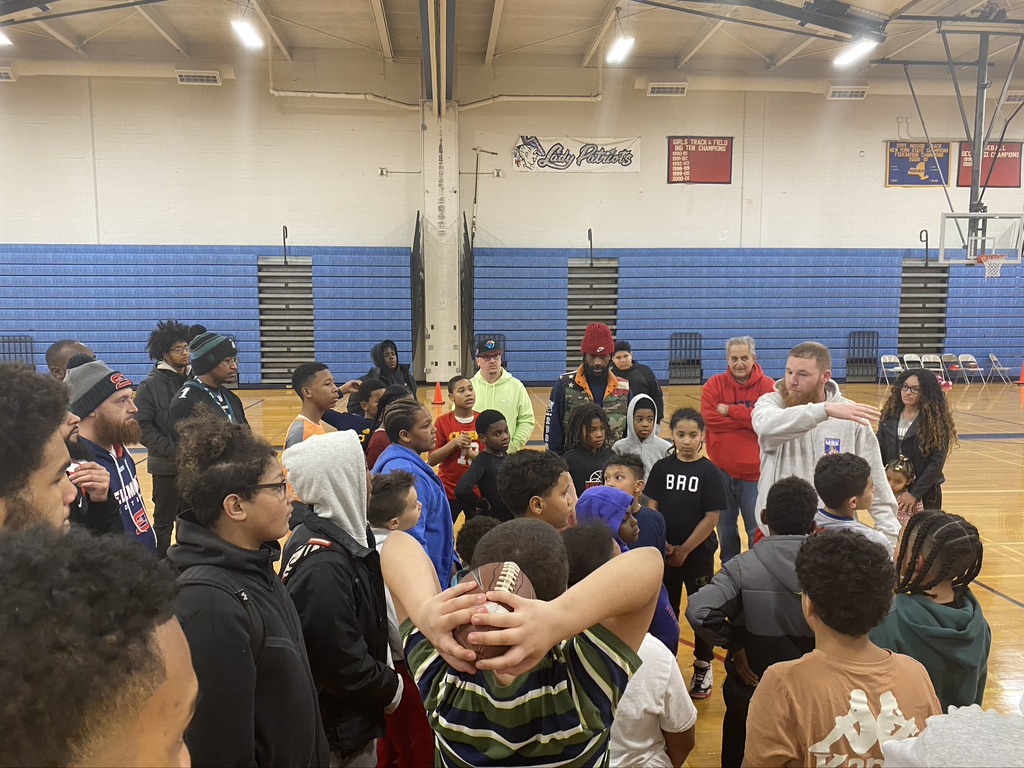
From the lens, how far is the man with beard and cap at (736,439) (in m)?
4.13

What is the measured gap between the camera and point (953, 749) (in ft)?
2.26

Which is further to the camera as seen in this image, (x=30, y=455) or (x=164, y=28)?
(x=164, y=28)

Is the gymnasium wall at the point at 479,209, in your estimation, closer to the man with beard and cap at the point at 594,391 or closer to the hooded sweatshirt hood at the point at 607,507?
the man with beard and cap at the point at 594,391

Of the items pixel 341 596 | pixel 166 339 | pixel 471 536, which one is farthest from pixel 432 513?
pixel 166 339

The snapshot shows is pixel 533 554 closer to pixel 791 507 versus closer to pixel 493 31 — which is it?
Result: pixel 791 507

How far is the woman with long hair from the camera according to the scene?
13.5ft

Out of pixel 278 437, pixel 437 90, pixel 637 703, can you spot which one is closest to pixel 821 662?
pixel 637 703

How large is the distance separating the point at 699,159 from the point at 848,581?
551 inches

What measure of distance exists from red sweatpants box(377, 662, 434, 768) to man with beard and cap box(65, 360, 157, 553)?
138cm

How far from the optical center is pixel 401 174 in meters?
13.9

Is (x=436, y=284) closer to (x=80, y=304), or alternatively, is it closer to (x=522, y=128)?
(x=522, y=128)

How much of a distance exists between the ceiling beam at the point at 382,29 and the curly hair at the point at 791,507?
35.8 feet

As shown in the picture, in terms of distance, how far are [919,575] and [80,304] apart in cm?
1522

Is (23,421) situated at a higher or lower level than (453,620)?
higher
